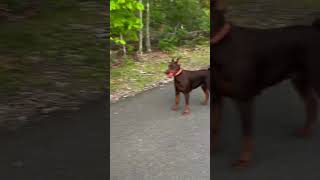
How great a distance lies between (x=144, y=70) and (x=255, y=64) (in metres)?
4.03

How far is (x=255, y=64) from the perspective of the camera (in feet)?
3.72

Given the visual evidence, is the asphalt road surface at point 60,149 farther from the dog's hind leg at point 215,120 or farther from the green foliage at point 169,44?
the green foliage at point 169,44

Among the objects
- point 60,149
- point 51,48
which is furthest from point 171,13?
point 60,149

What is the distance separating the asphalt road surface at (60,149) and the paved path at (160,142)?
0.48 ft

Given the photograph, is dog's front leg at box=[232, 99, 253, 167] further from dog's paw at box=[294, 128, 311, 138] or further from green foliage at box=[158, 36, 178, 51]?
green foliage at box=[158, 36, 178, 51]

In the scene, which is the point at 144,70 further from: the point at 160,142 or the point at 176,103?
the point at 160,142

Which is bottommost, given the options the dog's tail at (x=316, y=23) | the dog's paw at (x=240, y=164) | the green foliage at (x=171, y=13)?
the dog's paw at (x=240, y=164)

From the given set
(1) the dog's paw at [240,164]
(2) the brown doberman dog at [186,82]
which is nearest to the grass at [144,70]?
(2) the brown doberman dog at [186,82]

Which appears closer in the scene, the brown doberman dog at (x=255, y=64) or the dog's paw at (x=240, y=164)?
the brown doberman dog at (x=255, y=64)

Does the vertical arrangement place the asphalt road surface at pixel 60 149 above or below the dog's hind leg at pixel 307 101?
below

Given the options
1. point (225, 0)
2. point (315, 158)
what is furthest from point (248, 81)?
point (315, 158)

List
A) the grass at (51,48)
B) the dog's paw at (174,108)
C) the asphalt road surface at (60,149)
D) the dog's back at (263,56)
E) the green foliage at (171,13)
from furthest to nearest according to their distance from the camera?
the green foliage at (171,13) < the grass at (51,48) < the dog's paw at (174,108) < the asphalt road surface at (60,149) < the dog's back at (263,56)

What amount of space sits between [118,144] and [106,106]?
0.36 m

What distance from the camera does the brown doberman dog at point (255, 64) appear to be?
3.61ft
